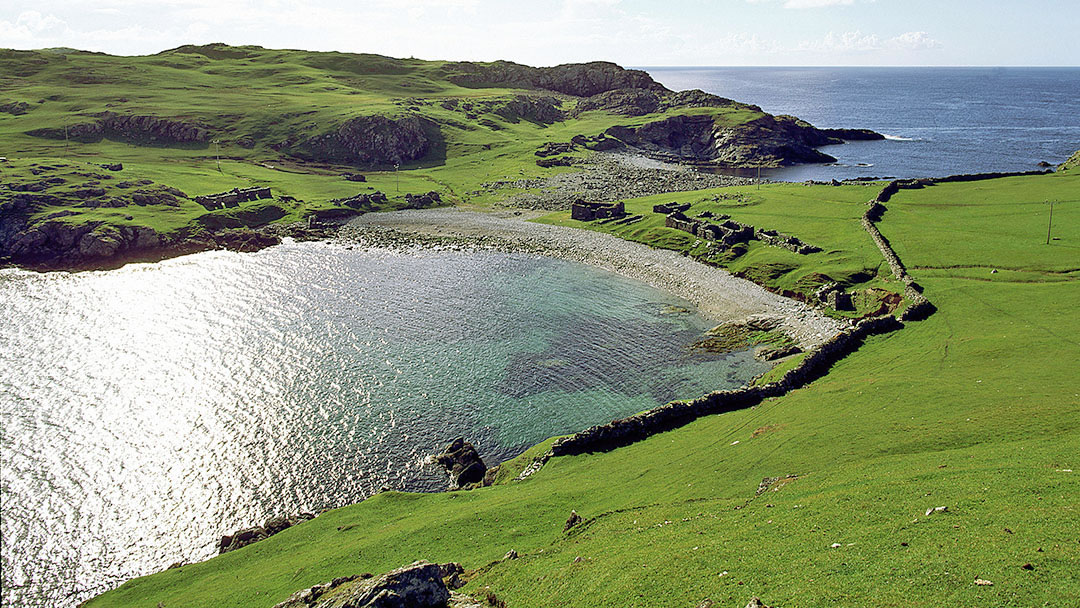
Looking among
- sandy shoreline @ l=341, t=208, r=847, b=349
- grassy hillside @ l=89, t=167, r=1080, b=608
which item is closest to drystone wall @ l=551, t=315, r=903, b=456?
grassy hillside @ l=89, t=167, r=1080, b=608

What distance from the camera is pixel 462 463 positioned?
50625mm

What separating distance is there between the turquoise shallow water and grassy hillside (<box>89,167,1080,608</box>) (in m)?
7.07

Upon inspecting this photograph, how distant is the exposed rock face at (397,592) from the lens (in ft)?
84.4

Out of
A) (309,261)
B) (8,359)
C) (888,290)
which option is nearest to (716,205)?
(888,290)

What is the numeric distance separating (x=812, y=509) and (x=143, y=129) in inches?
8743

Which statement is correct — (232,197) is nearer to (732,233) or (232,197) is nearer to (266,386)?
(266,386)

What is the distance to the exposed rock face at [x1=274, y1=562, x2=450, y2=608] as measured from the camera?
84.4 feet

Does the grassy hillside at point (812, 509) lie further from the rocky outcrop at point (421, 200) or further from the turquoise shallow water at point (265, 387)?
the rocky outcrop at point (421, 200)

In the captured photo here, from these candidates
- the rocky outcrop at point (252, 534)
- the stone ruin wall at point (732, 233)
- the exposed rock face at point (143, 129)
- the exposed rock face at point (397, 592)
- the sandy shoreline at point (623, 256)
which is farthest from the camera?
the exposed rock face at point (143, 129)

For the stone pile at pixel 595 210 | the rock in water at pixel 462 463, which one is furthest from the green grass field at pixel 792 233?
the rock in water at pixel 462 463

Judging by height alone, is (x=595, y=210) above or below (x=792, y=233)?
above

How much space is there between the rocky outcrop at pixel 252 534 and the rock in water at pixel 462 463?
37.3 feet

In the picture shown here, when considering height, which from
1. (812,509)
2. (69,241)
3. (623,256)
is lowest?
(812,509)

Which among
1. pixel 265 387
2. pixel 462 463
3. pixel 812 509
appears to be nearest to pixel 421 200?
pixel 265 387
